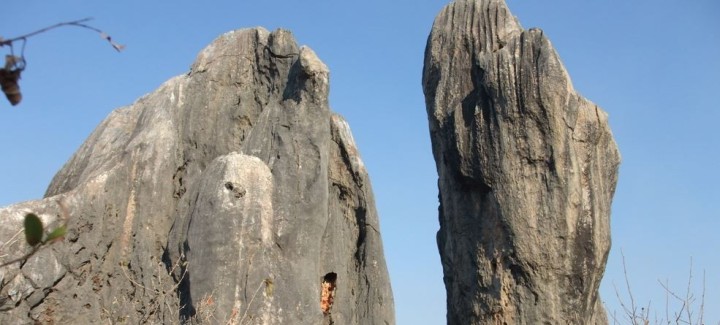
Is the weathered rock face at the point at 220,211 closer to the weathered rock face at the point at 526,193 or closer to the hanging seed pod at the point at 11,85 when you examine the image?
the weathered rock face at the point at 526,193

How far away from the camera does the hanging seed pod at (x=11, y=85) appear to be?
6.32ft

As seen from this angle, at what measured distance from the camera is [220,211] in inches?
470

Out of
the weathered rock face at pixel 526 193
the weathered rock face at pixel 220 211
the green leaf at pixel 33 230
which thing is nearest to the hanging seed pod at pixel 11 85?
the green leaf at pixel 33 230

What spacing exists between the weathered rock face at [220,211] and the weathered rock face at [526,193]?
1.58 metres

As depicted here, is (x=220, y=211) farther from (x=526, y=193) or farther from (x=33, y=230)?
(x=33, y=230)

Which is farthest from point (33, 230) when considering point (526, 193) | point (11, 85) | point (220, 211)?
point (526, 193)

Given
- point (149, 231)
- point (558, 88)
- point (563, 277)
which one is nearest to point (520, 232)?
point (563, 277)

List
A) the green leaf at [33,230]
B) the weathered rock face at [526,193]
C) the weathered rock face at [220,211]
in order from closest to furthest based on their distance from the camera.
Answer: the green leaf at [33,230]
the weathered rock face at [220,211]
the weathered rock face at [526,193]

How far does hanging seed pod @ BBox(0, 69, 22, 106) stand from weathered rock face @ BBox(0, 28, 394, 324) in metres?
8.72

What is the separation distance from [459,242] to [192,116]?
13.5 feet

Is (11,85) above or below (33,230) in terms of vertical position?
above

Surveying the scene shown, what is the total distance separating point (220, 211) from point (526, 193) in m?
4.08

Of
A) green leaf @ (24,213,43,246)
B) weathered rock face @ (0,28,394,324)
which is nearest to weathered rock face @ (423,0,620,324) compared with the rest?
weathered rock face @ (0,28,394,324)

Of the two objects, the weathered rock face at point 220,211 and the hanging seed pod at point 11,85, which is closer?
the hanging seed pod at point 11,85
